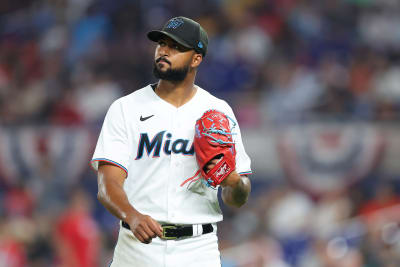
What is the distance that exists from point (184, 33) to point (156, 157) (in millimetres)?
608

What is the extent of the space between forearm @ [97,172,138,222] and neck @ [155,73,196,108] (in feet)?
1.77

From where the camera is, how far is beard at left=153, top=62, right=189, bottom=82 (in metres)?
3.48

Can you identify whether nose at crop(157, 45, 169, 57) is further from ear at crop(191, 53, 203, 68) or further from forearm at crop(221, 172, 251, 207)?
forearm at crop(221, 172, 251, 207)

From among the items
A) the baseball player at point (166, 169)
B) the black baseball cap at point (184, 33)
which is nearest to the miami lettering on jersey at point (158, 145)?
the baseball player at point (166, 169)

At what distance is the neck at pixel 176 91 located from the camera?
142 inches

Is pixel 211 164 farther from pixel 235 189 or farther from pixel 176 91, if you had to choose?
pixel 176 91

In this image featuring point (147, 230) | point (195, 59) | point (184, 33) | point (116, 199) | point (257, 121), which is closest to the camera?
point (147, 230)

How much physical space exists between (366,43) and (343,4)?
3.11 ft

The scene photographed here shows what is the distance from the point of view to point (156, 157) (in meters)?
3.46

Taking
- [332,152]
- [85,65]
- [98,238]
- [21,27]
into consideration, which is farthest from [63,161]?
[21,27]

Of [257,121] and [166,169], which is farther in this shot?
[257,121]

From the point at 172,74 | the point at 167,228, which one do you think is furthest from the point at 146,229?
the point at 172,74

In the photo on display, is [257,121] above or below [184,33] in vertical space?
below

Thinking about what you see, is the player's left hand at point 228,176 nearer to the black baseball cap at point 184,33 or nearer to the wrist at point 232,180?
the wrist at point 232,180
